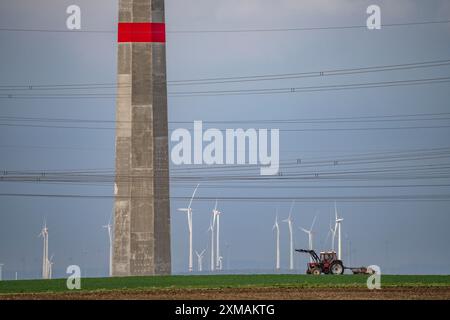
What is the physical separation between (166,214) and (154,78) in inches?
406

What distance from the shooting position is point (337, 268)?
98188 millimetres

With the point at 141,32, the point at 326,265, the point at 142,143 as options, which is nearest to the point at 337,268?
the point at 326,265

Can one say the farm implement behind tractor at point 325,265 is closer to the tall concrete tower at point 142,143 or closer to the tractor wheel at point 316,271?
the tractor wheel at point 316,271

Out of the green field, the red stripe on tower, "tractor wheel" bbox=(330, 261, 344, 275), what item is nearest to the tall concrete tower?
the red stripe on tower

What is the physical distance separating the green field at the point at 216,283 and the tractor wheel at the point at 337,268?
31.4ft

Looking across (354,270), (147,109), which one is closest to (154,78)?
(147,109)

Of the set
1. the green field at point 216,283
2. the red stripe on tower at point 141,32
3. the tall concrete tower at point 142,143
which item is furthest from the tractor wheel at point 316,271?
the red stripe on tower at point 141,32

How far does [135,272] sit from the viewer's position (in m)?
96.4

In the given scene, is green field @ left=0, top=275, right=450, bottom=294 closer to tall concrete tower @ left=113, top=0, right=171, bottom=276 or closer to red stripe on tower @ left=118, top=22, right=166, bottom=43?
tall concrete tower @ left=113, top=0, right=171, bottom=276

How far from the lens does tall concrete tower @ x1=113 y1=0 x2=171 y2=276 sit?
95062mm

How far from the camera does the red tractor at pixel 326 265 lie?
3863 inches

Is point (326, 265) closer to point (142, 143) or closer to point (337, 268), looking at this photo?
point (337, 268)
